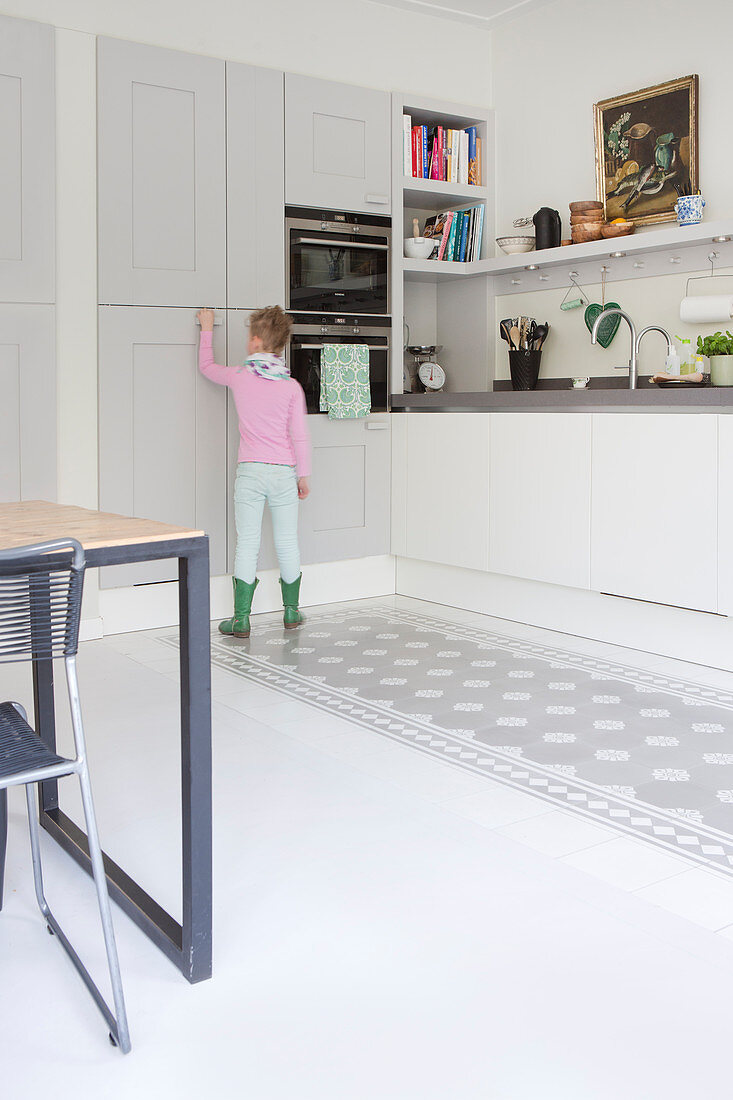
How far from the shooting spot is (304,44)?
488 cm

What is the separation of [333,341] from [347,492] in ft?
2.38

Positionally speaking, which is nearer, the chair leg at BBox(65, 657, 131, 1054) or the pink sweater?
the chair leg at BBox(65, 657, 131, 1054)

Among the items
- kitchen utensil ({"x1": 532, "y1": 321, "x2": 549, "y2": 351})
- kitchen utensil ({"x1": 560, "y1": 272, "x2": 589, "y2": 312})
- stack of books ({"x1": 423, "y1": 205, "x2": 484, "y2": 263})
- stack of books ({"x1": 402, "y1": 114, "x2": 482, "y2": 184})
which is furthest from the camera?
stack of books ({"x1": 423, "y1": 205, "x2": 484, "y2": 263})

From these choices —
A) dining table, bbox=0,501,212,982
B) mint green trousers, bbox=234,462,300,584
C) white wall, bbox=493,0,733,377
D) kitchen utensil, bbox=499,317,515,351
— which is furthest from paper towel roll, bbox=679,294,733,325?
dining table, bbox=0,501,212,982

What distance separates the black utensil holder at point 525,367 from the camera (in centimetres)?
520

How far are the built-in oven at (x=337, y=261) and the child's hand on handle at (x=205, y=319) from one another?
46 centimetres

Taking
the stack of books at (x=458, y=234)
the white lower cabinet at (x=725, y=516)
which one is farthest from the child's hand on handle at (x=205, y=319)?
the white lower cabinet at (x=725, y=516)

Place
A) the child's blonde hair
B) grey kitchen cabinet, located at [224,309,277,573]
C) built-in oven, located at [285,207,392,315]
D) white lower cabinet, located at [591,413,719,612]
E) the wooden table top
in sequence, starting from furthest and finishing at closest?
built-in oven, located at [285,207,392,315]
grey kitchen cabinet, located at [224,309,277,573]
the child's blonde hair
white lower cabinet, located at [591,413,719,612]
the wooden table top

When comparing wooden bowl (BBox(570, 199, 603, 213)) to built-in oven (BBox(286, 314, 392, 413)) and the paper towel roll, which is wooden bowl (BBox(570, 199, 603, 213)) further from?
built-in oven (BBox(286, 314, 392, 413))

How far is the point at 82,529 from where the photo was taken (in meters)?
1.89

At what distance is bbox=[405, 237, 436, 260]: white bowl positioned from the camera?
5379 mm

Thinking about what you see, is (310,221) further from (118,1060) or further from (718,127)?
(118,1060)

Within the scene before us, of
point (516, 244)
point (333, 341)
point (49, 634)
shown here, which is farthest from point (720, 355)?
point (49, 634)

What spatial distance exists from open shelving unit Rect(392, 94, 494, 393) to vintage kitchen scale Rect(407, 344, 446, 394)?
62mm
